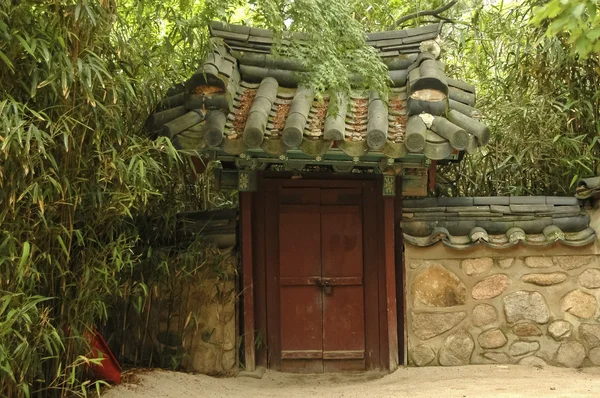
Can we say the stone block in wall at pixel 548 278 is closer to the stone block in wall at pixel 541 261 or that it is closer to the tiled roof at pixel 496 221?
the stone block in wall at pixel 541 261

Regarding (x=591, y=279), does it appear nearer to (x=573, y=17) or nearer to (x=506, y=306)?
(x=506, y=306)

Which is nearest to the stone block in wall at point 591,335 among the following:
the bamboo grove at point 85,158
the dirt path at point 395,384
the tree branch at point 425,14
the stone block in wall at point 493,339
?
the dirt path at point 395,384

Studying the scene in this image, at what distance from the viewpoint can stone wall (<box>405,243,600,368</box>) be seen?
555 centimetres

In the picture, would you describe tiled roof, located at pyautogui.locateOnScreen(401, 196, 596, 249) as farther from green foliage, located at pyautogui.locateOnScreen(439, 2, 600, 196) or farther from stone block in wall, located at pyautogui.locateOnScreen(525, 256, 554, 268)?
Result: green foliage, located at pyautogui.locateOnScreen(439, 2, 600, 196)

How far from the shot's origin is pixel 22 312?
11.5 ft

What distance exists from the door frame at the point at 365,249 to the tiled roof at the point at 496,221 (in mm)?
179

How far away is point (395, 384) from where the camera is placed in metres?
5.25

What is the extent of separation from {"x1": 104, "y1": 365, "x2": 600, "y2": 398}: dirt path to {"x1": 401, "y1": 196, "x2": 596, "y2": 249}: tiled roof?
928 millimetres

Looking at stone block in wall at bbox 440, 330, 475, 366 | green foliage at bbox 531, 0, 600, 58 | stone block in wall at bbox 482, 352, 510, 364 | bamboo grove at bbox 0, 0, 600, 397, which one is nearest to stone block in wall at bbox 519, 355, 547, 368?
stone block in wall at bbox 482, 352, 510, 364

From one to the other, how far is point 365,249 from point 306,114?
1.38 m

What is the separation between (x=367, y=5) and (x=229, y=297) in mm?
3893

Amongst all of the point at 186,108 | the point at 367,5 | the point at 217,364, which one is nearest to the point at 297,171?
the point at 186,108

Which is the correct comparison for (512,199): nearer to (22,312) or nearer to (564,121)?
(564,121)

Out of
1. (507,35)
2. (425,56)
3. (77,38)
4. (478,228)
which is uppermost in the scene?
(507,35)
